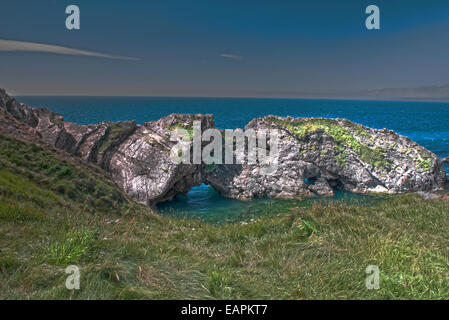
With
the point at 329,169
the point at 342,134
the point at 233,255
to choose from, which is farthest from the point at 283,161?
the point at 233,255

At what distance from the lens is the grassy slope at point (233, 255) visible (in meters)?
5.22

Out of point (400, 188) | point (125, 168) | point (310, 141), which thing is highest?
point (310, 141)

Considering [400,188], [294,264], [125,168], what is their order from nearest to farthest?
[294,264] < [125,168] < [400,188]

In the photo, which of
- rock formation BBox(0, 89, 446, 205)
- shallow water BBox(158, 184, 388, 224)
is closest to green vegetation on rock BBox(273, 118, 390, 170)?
rock formation BBox(0, 89, 446, 205)

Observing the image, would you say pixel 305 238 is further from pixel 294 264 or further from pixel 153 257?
pixel 153 257

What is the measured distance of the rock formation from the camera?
26.3 meters

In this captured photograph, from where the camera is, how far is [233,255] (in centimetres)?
693

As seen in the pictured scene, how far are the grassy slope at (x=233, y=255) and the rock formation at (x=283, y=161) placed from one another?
52.7 feet

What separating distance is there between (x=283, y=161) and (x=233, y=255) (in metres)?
24.5

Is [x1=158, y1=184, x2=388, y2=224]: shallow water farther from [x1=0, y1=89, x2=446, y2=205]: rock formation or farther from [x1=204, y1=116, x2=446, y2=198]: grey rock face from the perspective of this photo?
[x1=204, y1=116, x2=446, y2=198]: grey rock face

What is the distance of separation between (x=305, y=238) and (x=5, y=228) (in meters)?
8.19

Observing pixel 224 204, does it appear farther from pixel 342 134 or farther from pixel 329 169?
pixel 342 134
